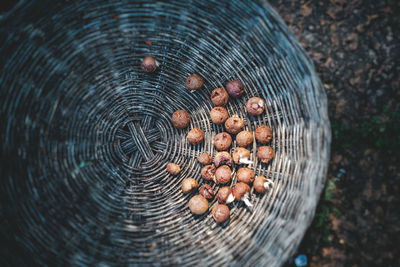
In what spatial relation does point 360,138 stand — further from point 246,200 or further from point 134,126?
point 134,126

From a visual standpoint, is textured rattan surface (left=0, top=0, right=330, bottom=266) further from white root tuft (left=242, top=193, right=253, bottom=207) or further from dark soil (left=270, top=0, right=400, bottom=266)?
dark soil (left=270, top=0, right=400, bottom=266)

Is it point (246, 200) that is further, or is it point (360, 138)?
point (360, 138)

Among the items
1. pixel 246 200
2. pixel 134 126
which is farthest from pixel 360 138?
pixel 134 126

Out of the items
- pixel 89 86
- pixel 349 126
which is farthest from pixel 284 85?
pixel 89 86

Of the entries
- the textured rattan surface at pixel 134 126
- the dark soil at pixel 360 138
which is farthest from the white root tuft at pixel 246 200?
the dark soil at pixel 360 138

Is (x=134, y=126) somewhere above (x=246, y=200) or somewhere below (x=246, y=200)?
above

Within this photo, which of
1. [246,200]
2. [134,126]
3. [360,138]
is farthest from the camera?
[134,126]
